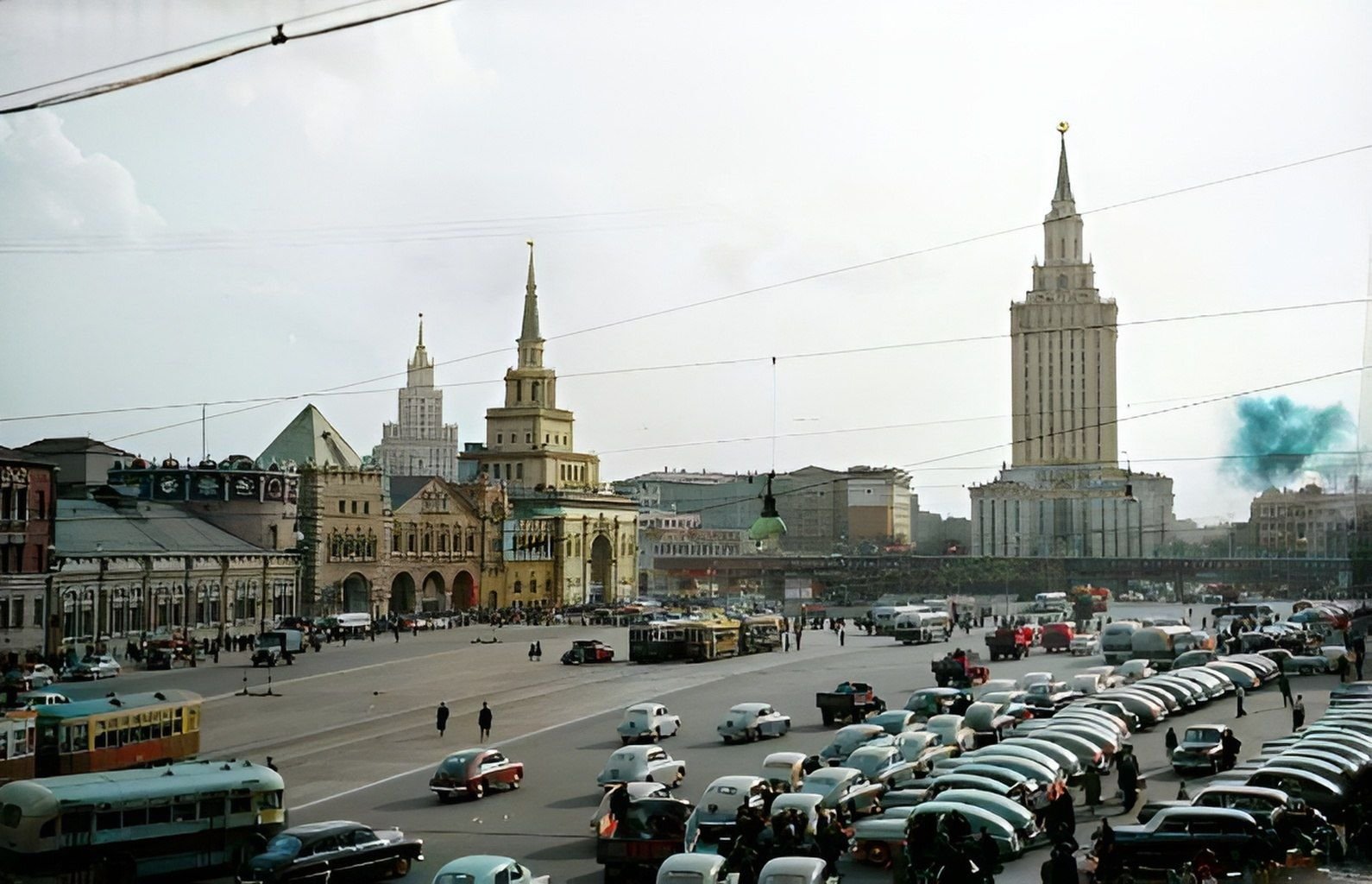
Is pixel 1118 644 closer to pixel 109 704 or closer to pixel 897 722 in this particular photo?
pixel 897 722

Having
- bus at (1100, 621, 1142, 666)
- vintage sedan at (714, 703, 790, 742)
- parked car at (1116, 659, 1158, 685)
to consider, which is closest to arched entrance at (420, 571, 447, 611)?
bus at (1100, 621, 1142, 666)

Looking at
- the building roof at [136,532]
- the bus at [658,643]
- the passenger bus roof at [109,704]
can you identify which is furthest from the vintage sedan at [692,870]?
the building roof at [136,532]

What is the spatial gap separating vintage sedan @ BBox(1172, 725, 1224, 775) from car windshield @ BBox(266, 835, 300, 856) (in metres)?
15.1

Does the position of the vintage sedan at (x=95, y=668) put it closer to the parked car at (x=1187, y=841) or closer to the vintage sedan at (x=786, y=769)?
the vintage sedan at (x=786, y=769)

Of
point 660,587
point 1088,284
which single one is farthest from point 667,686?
point 1088,284

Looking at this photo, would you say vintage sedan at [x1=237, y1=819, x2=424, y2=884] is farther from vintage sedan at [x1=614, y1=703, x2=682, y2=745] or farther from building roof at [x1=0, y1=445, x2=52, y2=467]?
building roof at [x1=0, y1=445, x2=52, y2=467]

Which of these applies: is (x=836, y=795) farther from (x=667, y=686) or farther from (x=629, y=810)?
(x=667, y=686)

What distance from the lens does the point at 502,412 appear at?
121500mm

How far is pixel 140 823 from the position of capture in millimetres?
20094

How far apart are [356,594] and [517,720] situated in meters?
47.4

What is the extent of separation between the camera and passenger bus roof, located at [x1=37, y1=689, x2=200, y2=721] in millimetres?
25672

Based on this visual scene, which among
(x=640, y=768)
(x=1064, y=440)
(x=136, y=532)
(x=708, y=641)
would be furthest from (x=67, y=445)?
(x=1064, y=440)

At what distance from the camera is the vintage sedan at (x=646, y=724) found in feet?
108

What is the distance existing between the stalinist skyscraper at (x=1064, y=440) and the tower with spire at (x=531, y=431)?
59094 millimetres
